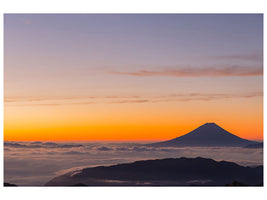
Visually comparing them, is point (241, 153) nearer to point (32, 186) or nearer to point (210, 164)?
point (210, 164)

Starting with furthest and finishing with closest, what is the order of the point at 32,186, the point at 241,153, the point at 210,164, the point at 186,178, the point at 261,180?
the point at 210,164 < the point at 241,153 < the point at 186,178 < the point at 261,180 < the point at 32,186

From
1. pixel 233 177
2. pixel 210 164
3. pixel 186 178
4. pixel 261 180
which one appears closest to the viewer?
pixel 261 180

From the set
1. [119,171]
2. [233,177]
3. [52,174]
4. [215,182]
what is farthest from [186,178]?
[52,174]

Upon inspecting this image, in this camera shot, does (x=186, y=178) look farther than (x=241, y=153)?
No
